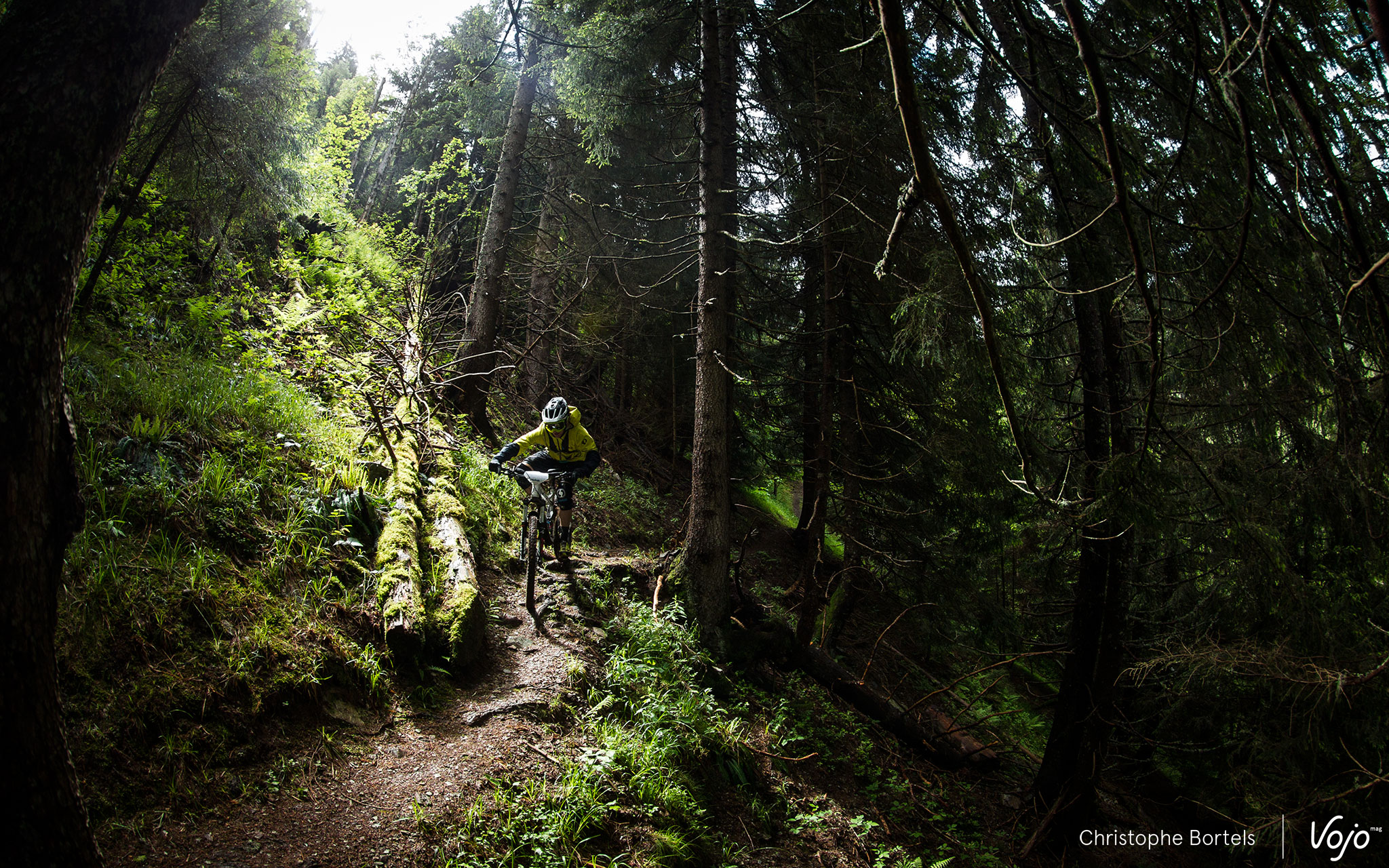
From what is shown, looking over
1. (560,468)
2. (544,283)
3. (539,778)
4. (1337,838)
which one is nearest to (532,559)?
(560,468)

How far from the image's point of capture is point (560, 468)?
766 centimetres

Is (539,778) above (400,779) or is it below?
below

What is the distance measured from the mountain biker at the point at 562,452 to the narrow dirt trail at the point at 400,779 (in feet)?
5.41

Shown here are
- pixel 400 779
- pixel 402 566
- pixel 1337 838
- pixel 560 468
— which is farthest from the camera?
pixel 560 468

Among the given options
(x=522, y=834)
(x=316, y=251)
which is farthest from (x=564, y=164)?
(x=522, y=834)

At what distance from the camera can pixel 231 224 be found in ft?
30.9

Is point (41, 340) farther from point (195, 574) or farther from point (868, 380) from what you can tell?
point (868, 380)

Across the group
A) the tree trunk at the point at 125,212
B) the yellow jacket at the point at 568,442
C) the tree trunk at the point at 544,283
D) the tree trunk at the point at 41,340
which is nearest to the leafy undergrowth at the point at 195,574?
the tree trunk at the point at 125,212

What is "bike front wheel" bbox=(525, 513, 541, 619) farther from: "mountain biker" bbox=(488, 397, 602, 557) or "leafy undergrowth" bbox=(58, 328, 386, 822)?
"leafy undergrowth" bbox=(58, 328, 386, 822)

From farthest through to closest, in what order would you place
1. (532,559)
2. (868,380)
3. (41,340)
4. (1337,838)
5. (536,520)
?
(868,380) < (536,520) < (532,559) < (1337,838) < (41,340)

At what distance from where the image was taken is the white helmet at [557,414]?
752cm

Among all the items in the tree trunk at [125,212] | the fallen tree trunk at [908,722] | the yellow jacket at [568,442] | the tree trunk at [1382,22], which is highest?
the tree trunk at [125,212]

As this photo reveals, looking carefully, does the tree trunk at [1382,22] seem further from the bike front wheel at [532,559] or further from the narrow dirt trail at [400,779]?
the bike front wheel at [532,559]

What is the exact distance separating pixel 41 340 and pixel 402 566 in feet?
12.9
